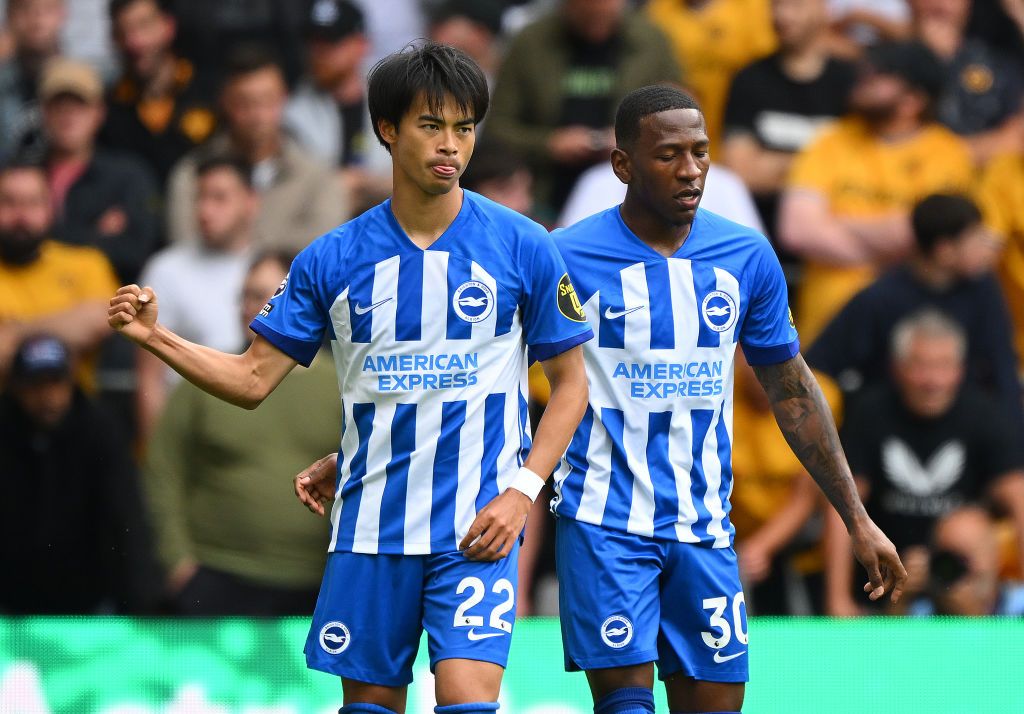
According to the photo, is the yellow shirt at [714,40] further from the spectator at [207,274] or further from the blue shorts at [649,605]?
the blue shorts at [649,605]

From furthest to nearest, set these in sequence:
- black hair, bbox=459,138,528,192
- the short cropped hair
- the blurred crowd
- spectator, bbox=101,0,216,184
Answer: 1. spectator, bbox=101,0,216,184
2. black hair, bbox=459,138,528,192
3. the short cropped hair
4. the blurred crowd

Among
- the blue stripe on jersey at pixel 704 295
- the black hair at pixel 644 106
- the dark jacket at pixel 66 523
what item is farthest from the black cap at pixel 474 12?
the blue stripe on jersey at pixel 704 295

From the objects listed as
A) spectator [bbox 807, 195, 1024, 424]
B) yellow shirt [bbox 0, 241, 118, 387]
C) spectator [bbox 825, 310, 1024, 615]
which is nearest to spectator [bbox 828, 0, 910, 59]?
spectator [bbox 807, 195, 1024, 424]

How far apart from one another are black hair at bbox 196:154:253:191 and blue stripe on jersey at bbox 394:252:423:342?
387cm

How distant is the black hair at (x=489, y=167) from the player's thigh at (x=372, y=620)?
3.57 metres

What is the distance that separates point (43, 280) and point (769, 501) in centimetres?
358

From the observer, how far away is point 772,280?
17.0 ft

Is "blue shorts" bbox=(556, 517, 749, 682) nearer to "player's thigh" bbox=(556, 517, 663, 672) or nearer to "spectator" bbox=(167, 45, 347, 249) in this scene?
"player's thigh" bbox=(556, 517, 663, 672)

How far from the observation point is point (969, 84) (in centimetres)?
937

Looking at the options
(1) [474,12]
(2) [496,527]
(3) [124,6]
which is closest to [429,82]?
(2) [496,527]

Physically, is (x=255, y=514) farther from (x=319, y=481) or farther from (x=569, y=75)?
(x=569, y=75)

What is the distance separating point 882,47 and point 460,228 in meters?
4.63

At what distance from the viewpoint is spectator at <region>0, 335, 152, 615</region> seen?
24.7 ft

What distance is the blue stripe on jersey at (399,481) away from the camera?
4.60 meters
